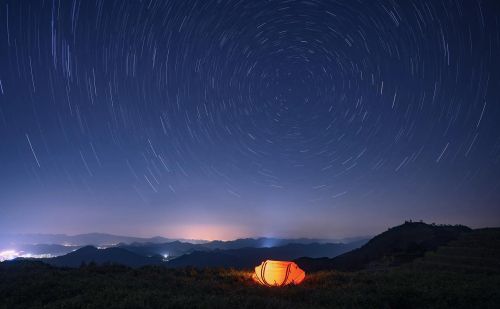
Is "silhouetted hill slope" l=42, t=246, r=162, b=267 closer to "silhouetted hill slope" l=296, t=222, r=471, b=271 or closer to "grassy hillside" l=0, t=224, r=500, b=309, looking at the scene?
"silhouetted hill slope" l=296, t=222, r=471, b=271

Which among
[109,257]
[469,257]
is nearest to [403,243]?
[469,257]

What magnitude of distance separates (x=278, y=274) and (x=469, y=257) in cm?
1676

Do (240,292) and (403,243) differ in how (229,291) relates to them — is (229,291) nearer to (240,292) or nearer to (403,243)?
(240,292)

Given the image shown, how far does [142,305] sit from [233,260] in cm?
15637

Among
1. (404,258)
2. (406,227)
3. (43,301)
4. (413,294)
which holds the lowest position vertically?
(43,301)

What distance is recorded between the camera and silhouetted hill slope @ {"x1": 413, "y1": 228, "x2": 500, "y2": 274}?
22.0 meters

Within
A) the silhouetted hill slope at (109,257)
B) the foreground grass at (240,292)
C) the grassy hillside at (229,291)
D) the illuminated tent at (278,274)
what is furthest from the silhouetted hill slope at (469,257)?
the silhouetted hill slope at (109,257)

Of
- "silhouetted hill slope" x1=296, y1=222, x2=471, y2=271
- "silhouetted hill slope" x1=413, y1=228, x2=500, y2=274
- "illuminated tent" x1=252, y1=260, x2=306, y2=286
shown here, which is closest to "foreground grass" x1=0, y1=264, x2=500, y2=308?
"illuminated tent" x1=252, y1=260, x2=306, y2=286

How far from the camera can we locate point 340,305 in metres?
11.8

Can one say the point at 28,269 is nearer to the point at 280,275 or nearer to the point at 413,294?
the point at 280,275

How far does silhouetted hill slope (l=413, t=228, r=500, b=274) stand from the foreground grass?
21.3 feet

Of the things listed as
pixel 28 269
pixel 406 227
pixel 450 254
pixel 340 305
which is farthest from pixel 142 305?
pixel 406 227

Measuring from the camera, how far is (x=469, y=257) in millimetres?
24469

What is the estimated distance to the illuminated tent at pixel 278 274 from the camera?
15812 millimetres
